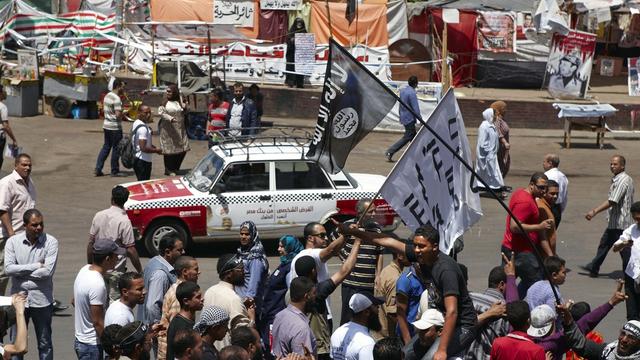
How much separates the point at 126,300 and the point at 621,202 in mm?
8078

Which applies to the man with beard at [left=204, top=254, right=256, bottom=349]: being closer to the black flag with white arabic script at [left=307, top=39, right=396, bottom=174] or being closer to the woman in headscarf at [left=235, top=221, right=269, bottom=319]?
the woman in headscarf at [left=235, top=221, right=269, bottom=319]

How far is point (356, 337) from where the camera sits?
27.3 ft

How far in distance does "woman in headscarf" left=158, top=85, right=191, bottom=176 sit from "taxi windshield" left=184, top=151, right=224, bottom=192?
3609 mm

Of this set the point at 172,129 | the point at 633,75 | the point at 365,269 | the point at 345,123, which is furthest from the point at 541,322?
the point at 633,75

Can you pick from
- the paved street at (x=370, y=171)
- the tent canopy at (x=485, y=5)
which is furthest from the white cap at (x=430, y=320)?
the tent canopy at (x=485, y=5)

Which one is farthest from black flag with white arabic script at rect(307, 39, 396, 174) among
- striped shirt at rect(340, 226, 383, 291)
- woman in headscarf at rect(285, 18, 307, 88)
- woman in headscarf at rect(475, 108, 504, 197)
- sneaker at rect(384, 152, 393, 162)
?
woman in headscarf at rect(285, 18, 307, 88)

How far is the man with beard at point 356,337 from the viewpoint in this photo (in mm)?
8234

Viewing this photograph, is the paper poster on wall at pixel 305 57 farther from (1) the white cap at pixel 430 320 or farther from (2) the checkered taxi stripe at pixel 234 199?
(1) the white cap at pixel 430 320

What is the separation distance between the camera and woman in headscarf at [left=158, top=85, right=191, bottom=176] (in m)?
19.7


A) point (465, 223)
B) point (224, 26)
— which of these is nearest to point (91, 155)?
point (224, 26)

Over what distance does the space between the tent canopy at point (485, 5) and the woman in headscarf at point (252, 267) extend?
803 inches

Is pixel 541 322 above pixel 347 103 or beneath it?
beneath

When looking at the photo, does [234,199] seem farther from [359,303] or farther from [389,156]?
[359,303]

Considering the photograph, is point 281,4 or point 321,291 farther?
point 281,4
